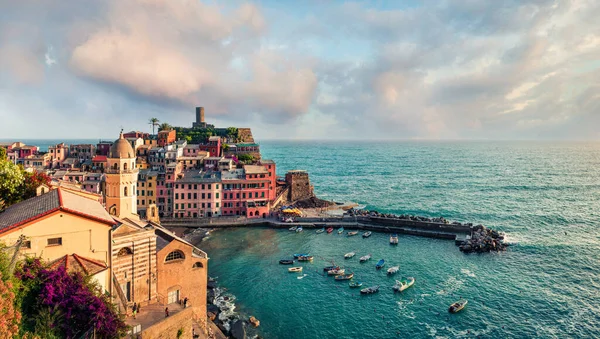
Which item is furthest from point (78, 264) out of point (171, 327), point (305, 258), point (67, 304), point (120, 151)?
point (305, 258)

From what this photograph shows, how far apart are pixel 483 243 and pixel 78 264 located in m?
66.9

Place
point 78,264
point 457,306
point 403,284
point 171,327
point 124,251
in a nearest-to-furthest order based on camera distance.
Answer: point 78,264
point 171,327
point 124,251
point 457,306
point 403,284

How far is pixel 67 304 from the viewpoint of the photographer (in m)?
24.4

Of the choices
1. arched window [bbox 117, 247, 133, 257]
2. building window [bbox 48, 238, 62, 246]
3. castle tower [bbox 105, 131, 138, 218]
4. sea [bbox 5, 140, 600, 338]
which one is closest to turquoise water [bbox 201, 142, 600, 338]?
sea [bbox 5, 140, 600, 338]

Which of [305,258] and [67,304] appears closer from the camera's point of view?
[67,304]

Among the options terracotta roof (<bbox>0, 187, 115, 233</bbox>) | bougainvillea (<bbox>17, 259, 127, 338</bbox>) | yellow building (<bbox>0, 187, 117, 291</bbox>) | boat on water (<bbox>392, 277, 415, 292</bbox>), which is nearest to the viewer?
bougainvillea (<bbox>17, 259, 127, 338</bbox>)

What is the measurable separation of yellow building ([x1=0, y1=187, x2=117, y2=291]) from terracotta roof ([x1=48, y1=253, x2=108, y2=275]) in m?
0.07

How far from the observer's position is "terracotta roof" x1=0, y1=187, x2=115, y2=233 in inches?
1093

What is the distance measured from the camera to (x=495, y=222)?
302 feet

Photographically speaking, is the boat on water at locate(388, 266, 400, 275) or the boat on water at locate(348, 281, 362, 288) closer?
the boat on water at locate(348, 281, 362, 288)

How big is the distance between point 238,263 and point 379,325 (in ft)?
90.9

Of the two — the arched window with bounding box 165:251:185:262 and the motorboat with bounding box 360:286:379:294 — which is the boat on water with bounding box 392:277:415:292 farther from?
the arched window with bounding box 165:251:185:262

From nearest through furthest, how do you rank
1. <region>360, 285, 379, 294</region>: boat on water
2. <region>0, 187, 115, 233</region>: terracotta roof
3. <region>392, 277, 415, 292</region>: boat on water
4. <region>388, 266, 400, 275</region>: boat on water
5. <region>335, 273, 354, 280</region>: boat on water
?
1. <region>0, 187, 115, 233</region>: terracotta roof
2. <region>360, 285, 379, 294</region>: boat on water
3. <region>392, 277, 415, 292</region>: boat on water
4. <region>335, 273, 354, 280</region>: boat on water
5. <region>388, 266, 400, 275</region>: boat on water

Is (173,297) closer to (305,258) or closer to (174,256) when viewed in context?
(174,256)
